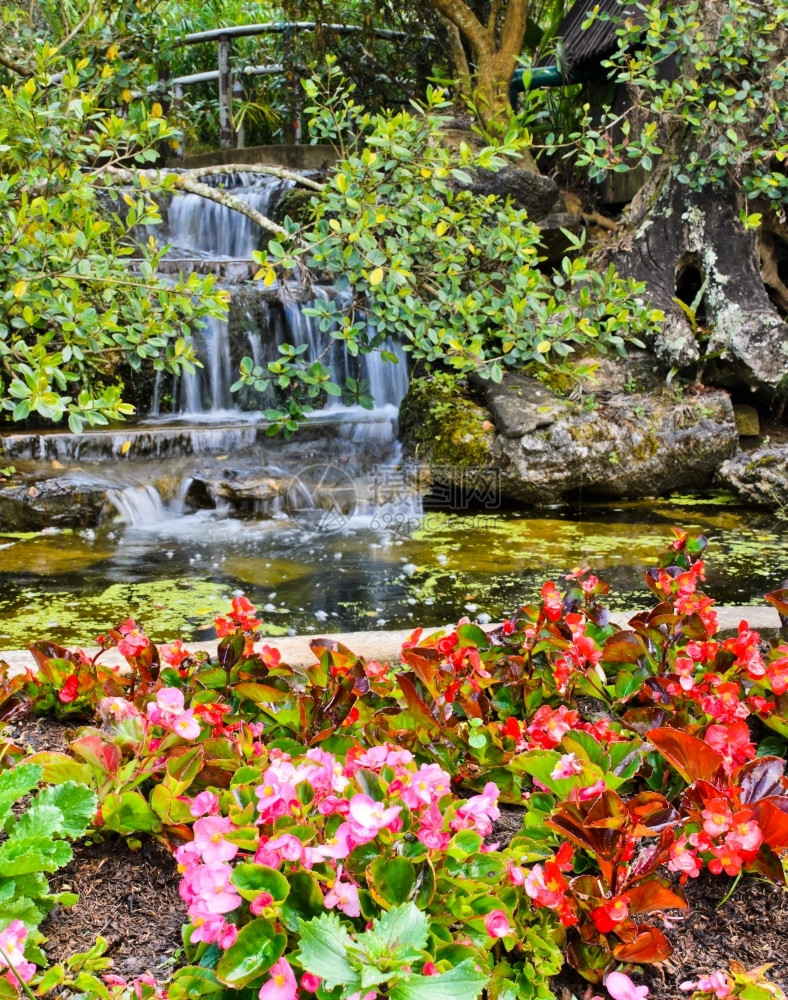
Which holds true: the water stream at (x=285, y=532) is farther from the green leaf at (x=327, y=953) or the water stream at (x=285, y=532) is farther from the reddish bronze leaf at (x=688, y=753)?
the green leaf at (x=327, y=953)

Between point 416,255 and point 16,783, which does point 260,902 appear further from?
point 416,255

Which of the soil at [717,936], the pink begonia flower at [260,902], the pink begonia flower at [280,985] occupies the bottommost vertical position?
the soil at [717,936]

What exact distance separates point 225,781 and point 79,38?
17.0ft

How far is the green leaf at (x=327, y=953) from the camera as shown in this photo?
97 cm

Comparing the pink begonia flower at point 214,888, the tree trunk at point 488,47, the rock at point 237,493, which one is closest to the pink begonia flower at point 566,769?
the pink begonia flower at point 214,888

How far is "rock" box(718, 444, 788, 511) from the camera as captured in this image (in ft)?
18.7

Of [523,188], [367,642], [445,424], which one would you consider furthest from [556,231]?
[367,642]

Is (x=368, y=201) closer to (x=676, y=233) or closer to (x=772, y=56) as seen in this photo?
(x=676, y=233)

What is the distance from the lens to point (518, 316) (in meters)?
4.42

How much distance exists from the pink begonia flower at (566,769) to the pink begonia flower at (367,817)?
38 centimetres

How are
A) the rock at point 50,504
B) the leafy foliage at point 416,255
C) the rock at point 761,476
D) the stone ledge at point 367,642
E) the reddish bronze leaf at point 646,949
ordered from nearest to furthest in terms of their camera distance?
the reddish bronze leaf at point 646,949
the stone ledge at point 367,642
the leafy foliage at point 416,255
the rock at point 50,504
the rock at point 761,476

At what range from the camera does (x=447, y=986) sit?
0.99m

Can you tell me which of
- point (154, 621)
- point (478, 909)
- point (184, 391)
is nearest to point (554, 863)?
point (478, 909)

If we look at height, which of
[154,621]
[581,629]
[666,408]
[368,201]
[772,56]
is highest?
[772,56]
